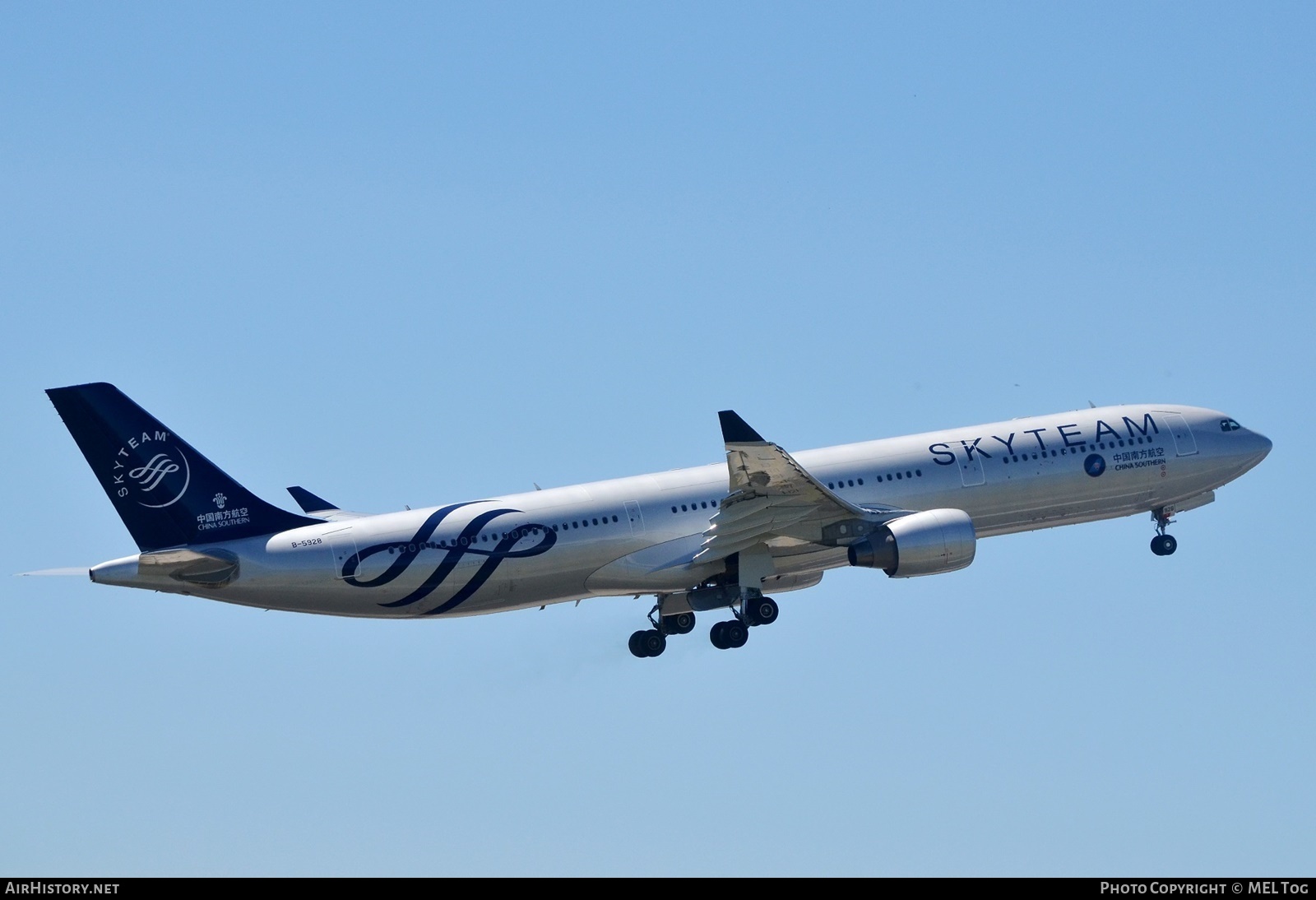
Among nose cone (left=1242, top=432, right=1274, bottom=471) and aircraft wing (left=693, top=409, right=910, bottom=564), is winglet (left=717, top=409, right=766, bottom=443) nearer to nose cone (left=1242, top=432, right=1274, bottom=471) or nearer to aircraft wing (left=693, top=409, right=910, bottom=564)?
aircraft wing (left=693, top=409, right=910, bottom=564)

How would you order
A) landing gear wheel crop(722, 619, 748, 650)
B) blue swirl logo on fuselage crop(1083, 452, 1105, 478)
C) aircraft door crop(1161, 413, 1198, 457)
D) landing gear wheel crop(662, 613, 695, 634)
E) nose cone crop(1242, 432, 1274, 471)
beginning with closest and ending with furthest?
1. landing gear wheel crop(722, 619, 748, 650)
2. landing gear wheel crop(662, 613, 695, 634)
3. blue swirl logo on fuselage crop(1083, 452, 1105, 478)
4. aircraft door crop(1161, 413, 1198, 457)
5. nose cone crop(1242, 432, 1274, 471)

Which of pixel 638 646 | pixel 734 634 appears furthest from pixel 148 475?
pixel 734 634

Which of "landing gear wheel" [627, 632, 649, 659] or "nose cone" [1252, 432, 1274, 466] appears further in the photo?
"nose cone" [1252, 432, 1274, 466]

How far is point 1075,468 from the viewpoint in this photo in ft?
183

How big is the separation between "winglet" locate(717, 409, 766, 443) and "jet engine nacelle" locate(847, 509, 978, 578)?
5.79 meters

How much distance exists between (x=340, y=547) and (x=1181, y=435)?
28.6m

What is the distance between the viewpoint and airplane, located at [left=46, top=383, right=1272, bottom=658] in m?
48.1

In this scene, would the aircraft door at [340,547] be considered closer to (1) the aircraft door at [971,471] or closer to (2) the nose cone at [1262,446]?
(1) the aircraft door at [971,471]

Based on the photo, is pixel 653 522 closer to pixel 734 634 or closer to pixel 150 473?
pixel 734 634

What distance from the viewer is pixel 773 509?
5084cm

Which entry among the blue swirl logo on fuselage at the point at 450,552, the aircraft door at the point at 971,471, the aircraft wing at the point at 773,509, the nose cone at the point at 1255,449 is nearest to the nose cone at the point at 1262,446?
the nose cone at the point at 1255,449

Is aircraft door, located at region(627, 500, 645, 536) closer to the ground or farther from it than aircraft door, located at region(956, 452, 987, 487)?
closer to the ground

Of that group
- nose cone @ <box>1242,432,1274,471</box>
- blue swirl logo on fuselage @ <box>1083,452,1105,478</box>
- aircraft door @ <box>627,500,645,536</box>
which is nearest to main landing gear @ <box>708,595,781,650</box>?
aircraft door @ <box>627,500,645,536</box>
